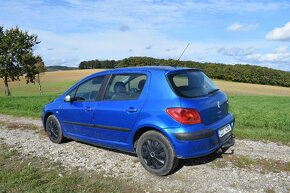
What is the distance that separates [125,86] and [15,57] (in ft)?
133

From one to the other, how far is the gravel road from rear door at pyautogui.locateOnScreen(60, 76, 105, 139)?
44 cm

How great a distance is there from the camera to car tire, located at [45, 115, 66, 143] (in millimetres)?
7297

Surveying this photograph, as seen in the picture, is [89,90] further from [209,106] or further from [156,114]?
[209,106]

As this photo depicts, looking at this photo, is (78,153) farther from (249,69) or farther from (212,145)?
(249,69)

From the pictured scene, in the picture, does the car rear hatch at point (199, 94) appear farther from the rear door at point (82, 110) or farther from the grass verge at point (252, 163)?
the rear door at point (82, 110)

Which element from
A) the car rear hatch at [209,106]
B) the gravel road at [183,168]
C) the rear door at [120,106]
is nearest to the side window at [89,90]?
the rear door at [120,106]

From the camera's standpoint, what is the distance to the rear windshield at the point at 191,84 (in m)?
5.21

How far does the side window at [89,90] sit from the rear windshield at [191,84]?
5.38 feet

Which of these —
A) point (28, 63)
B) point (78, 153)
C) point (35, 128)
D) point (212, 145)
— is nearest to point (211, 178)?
point (212, 145)

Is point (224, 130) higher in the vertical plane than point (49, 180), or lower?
higher

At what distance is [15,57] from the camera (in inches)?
1679

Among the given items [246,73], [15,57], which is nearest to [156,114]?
[15,57]

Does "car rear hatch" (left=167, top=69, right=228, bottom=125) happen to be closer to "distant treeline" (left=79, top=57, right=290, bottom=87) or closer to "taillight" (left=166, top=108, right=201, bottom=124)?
"taillight" (left=166, top=108, right=201, bottom=124)

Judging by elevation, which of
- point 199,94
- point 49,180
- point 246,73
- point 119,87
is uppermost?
point 119,87
